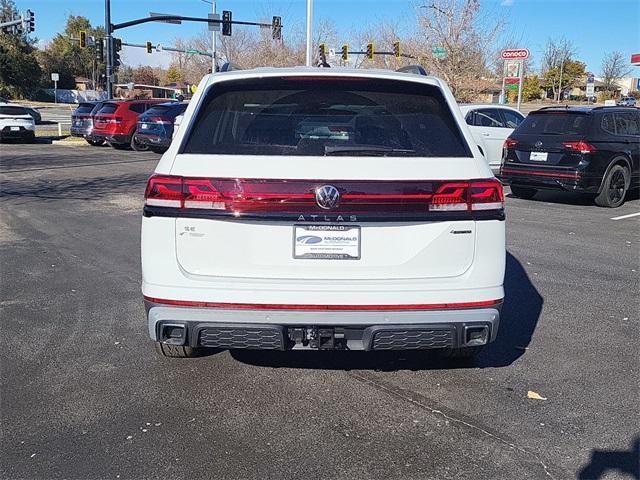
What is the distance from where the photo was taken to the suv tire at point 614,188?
36.3ft

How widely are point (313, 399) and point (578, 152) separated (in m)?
8.59

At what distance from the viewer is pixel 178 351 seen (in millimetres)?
4098

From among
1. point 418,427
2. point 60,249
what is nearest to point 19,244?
point 60,249

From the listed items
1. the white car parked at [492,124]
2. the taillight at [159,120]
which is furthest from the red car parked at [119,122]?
the white car parked at [492,124]

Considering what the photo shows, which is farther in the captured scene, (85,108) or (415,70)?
(85,108)

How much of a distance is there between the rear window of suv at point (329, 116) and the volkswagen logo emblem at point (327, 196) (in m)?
0.39

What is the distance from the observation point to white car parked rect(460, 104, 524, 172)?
574 inches

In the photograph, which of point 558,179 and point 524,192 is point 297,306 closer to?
point 558,179

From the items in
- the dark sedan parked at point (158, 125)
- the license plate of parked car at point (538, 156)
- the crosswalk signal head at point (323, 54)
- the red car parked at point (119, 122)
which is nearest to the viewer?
the crosswalk signal head at point (323, 54)

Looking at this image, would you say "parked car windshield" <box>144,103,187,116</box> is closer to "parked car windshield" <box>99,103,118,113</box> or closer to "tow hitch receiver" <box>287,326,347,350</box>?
"parked car windshield" <box>99,103,118,113</box>

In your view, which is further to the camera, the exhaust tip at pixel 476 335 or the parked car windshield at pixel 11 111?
the parked car windshield at pixel 11 111

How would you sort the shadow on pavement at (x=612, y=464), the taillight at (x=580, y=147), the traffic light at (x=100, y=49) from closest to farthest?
the shadow on pavement at (x=612, y=464)
the taillight at (x=580, y=147)
the traffic light at (x=100, y=49)

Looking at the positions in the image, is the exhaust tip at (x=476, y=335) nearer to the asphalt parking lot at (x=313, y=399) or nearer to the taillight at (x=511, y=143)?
the asphalt parking lot at (x=313, y=399)

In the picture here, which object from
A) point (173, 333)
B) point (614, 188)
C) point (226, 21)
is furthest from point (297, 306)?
point (226, 21)
